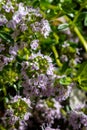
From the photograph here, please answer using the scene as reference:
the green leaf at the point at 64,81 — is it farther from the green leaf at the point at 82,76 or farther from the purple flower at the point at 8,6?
the purple flower at the point at 8,6

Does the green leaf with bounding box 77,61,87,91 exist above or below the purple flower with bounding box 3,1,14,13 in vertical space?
below

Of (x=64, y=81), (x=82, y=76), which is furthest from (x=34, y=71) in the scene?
(x=82, y=76)

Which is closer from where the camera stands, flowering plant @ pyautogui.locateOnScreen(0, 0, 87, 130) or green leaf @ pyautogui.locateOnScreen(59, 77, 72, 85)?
flowering plant @ pyautogui.locateOnScreen(0, 0, 87, 130)

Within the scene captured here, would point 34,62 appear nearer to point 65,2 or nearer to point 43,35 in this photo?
point 43,35

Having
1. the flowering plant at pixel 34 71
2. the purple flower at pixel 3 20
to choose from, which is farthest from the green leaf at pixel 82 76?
the purple flower at pixel 3 20

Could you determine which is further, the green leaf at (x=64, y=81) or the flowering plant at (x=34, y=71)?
the green leaf at (x=64, y=81)

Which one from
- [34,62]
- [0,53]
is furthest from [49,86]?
[0,53]

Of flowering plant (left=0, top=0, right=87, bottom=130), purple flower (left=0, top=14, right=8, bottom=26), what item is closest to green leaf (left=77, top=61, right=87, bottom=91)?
flowering plant (left=0, top=0, right=87, bottom=130)

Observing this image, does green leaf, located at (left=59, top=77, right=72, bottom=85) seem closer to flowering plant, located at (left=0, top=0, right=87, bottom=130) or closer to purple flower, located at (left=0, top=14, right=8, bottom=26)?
flowering plant, located at (left=0, top=0, right=87, bottom=130)
